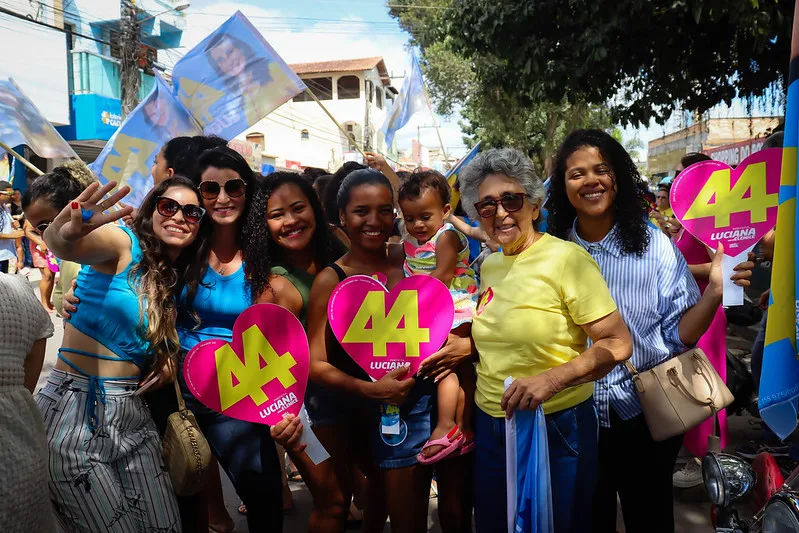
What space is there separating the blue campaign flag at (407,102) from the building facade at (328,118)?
21237 mm

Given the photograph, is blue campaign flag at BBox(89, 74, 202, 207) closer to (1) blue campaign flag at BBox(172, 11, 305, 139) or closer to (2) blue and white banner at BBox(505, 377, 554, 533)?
(1) blue campaign flag at BBox(172, 11, 305, 139)

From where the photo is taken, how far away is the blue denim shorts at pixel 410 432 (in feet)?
7.32

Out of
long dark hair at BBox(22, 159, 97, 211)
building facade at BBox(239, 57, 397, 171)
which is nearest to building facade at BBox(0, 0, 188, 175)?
building facade at BBox(239, 57, 397, 171)

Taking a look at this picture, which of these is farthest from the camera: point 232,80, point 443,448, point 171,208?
point 232,80

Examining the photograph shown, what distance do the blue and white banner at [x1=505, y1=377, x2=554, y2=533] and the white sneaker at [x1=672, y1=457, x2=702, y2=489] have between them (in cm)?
221

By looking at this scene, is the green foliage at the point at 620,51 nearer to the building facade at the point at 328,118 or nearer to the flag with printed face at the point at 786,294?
the flag with printed face at the point at 786,294

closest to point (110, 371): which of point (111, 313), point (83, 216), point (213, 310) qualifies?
point (111, 313)

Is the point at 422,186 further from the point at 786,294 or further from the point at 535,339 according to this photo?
the point at 786,294

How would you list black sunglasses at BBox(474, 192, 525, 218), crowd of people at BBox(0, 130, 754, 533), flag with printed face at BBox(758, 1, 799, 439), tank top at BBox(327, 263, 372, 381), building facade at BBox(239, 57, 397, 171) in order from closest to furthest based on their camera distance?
1. flag with printed face at BBox(758, 1, 799, 439)
2. crowd of people at BBox(0, 130, 754, 533)
3. black sunglasses at BBox(474, 192, 525, 218)
4. tank top at BBox(327, 263, 372, 381)
5. building facade at BBox(239, 57, 397, 171)

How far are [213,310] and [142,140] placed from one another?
259 centimetres

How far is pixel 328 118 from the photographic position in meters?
37.7

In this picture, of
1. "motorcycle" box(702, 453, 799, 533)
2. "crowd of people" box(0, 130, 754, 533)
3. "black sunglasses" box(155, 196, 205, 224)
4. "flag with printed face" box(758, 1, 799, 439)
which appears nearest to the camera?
"flag with printed face" box(758, 1, 799, 439)

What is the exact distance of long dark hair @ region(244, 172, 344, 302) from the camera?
2.37 m

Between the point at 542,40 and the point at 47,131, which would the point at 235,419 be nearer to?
the point at 47,131
